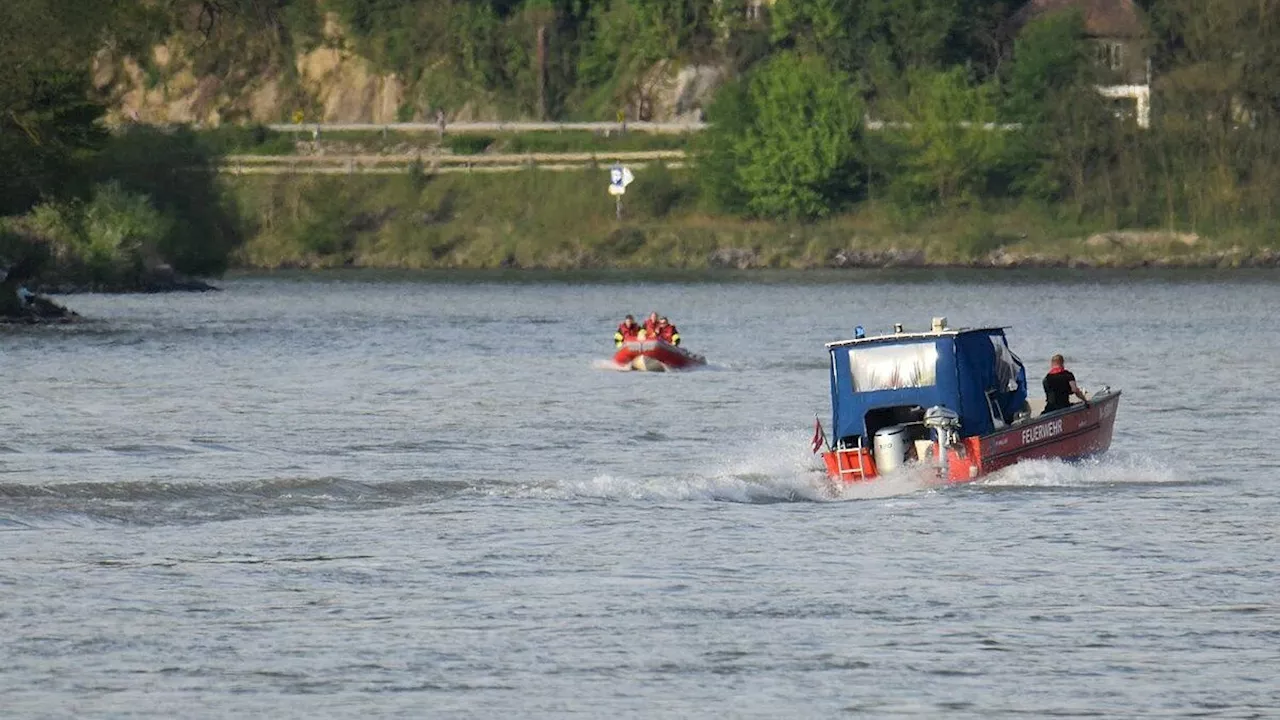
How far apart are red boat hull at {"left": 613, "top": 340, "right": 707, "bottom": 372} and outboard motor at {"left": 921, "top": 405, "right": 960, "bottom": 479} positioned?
2967 cm

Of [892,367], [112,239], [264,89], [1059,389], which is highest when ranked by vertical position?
[264,89]

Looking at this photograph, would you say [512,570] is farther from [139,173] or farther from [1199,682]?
[139,173]

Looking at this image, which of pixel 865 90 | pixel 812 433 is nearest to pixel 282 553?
pixel 812 433

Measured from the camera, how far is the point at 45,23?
77125 mm

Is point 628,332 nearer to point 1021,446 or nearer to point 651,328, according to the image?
point 651,328

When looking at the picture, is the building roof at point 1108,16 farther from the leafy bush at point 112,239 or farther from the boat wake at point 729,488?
the boat wake at point 729,488

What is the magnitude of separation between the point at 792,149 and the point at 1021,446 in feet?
366

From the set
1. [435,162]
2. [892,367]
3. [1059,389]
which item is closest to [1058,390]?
[1059,389]

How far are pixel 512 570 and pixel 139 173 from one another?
97.9 metres

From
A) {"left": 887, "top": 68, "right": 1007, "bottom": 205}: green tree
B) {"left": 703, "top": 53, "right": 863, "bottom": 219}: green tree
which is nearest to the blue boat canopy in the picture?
{"left": 887, "top": 68, "right": 1007, "bottom": 205}: green tree

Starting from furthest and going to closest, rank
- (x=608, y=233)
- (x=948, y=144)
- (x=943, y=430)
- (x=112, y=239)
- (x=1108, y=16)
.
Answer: (x=1108, y=16), (x=608, y=233), (x=948, y=144), (x=112, y=239), (x=943, y=430)

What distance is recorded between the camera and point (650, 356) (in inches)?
2591

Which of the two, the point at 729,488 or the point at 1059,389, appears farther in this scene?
the point at 1059,389

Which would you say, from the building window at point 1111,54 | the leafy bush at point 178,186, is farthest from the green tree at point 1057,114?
the leafy bush at point 178,186
